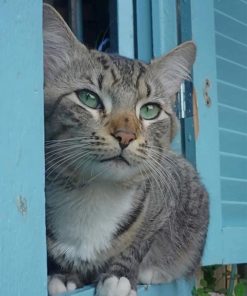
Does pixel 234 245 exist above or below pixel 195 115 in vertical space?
below

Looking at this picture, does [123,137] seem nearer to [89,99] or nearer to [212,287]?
[89,99]

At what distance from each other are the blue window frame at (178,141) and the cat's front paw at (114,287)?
3 centimetres

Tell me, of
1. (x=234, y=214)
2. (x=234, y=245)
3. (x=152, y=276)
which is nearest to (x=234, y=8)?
(x=234, y=214)

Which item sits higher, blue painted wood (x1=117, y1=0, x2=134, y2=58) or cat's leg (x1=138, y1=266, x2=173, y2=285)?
blue painted wood (x1=117, y1=0, x2=134, y2=58)

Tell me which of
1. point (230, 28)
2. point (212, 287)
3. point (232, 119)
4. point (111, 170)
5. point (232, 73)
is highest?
point (230, 28)

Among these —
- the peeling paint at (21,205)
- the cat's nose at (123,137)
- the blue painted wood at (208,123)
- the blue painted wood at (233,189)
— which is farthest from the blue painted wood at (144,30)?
the peeling paint at (21,205)

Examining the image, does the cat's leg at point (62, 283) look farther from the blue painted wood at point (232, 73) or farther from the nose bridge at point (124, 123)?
the blue painted wood at point (232, 73)

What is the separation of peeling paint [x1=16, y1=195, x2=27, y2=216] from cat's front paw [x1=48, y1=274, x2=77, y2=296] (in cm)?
42

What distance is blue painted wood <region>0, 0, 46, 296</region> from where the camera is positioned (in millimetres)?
885

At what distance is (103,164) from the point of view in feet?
4.32

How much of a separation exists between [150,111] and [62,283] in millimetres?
480

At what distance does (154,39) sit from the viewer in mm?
1835

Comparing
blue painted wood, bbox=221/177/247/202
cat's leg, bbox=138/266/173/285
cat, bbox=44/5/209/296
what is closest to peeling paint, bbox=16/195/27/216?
cat, bbox=44/5/209/296

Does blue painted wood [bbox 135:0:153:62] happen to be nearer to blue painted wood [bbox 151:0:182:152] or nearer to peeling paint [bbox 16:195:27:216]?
blue painted wood [bbox 151:0:182:152]
